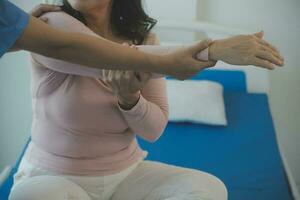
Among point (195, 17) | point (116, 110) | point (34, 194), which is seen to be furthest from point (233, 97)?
point (34, 194)

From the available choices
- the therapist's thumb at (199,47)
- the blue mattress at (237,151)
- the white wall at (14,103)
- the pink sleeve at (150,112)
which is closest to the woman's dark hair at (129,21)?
the pink sleeve at (150,112)

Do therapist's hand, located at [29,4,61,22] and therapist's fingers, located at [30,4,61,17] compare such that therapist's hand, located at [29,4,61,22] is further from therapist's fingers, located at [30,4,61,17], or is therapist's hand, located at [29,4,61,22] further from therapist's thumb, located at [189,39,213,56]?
therapist's thumb, located at [189,39,213,56]

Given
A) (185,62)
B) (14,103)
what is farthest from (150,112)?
(14,103)

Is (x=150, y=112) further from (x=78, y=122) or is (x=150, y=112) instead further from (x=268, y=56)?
(x=268, y=56)

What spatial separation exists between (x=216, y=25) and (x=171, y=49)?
1410 mm

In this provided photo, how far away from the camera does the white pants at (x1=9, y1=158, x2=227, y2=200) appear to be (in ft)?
4.12

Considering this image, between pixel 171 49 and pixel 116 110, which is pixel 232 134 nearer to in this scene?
pixel 116 110

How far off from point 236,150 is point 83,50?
4.04 ft

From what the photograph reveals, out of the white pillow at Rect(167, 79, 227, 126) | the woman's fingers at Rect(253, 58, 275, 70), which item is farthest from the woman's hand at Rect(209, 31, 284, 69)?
the white pillow at Rect(167, 79, 227, 126)

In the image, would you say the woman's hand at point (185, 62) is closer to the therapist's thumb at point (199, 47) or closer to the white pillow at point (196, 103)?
the therapist's thumb at point (199, 47)

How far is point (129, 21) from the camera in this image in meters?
1.59

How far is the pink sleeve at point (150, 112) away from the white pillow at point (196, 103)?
730 millimetres

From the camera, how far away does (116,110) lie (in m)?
1.40

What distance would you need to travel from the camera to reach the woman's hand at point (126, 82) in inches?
48.2
